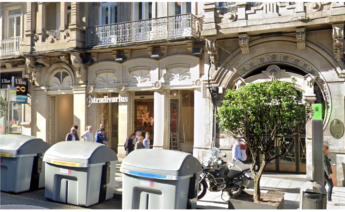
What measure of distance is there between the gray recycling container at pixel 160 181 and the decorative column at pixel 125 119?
27.3 feet

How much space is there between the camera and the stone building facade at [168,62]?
35.5 ft

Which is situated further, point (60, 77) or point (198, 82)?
point (60, 77)

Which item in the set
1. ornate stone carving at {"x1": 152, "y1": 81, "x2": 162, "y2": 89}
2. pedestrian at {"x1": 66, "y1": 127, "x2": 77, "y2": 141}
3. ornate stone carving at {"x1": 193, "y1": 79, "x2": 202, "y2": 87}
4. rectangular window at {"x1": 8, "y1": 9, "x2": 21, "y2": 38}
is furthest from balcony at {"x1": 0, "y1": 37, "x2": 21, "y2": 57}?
ornate stone carving at {"x1": 193, "y1": 79, "x2": 202, "y2": 87}

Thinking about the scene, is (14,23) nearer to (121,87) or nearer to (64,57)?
(64,57)

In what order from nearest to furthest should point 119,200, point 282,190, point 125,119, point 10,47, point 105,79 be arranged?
point 119,200
point 282,190
point 125,119
point 105,79
point 10,47

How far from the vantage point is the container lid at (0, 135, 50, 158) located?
7841mm

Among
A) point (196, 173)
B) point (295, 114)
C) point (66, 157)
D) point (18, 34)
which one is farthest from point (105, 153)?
point (18, 34)

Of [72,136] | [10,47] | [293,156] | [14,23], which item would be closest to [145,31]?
[72,136]

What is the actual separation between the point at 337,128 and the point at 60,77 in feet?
40.2

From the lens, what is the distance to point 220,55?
12.5m

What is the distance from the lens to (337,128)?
10.6 m

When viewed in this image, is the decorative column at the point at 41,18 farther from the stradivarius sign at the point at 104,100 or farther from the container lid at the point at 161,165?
the container lid at the point at 161,165

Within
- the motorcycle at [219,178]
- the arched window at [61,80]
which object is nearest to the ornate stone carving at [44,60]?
the arched window at [61,80]

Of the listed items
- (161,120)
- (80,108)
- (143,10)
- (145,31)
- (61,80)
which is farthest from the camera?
(61,80)
